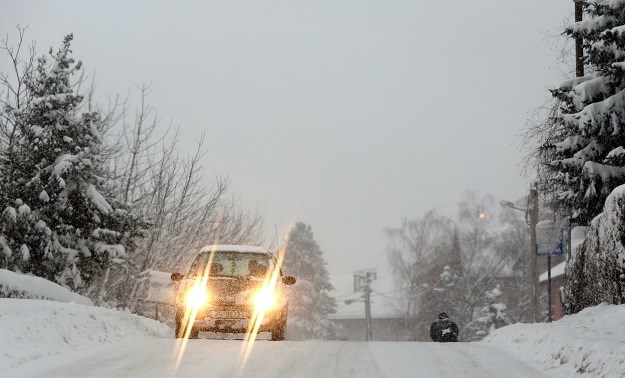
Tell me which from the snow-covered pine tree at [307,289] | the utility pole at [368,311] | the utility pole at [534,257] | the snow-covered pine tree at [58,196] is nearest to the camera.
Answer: the snow-covered pine tree at [58,196]

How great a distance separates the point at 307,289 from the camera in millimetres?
66125

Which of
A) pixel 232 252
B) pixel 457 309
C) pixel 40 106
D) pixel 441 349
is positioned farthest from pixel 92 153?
pixel 457 309

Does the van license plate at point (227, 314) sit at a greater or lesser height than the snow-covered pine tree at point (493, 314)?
lesser

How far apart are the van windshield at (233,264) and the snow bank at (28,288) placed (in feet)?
17.4

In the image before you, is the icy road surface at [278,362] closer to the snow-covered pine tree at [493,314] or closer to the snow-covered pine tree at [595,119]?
the snow-covered pine tree at [595,119]

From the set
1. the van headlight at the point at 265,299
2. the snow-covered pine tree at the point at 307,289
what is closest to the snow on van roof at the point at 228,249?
the van headlight at the point at 265,299

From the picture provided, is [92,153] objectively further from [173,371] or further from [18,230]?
[173,371]

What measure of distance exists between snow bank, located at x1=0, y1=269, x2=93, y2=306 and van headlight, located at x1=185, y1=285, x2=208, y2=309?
6.05m

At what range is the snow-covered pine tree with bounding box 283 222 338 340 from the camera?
6512 cm

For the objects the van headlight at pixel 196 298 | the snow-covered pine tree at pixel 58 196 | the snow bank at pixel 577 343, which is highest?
the snow-covered pine tree at pixel 58 196

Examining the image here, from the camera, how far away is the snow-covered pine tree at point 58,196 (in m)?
20.4

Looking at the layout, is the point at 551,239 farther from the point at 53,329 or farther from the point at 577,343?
the point at 53,329

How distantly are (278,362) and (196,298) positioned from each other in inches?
174

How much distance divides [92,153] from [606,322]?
44.5ft
